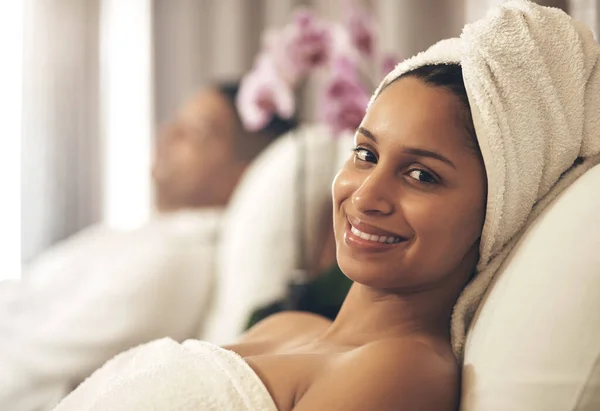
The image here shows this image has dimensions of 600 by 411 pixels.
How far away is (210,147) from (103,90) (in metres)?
1.73

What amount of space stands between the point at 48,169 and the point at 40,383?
2372mm

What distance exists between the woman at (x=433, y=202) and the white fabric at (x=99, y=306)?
102 cm

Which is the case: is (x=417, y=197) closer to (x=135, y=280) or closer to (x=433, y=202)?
(x=433, y=202)

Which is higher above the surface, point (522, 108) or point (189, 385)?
point (522, 108)

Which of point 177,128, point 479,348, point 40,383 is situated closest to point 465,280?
point 479,348

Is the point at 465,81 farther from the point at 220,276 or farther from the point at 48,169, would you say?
the point at 48,169

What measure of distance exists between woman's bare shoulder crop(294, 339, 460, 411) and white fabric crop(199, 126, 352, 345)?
1.09m

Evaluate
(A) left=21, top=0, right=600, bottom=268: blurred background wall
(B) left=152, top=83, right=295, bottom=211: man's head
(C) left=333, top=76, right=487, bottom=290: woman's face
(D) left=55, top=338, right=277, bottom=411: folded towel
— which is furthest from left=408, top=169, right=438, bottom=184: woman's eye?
(A) left=21, top=0, right=600, bottom=268: blurred background wall

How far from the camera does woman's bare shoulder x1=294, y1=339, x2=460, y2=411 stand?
0.77 m

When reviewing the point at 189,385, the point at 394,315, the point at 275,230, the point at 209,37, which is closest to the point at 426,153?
the point at 394,315

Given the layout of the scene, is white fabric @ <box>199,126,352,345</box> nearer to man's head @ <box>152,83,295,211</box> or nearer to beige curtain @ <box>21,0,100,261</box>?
man's head @ <box>152,83,295,211</box>

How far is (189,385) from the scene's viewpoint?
2.70ft

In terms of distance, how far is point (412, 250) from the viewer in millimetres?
850

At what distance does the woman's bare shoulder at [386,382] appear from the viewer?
2.54ft
